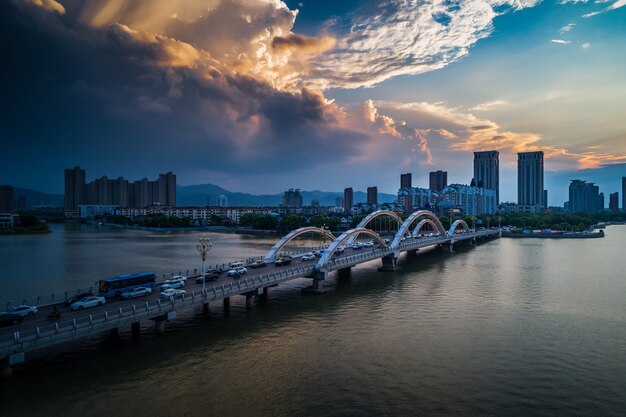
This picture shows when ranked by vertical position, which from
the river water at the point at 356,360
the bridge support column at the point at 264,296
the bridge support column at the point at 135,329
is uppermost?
the bridge support column at the point at 135,329

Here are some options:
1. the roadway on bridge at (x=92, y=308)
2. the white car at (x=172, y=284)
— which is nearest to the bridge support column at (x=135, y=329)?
the roadway on bridge at (x=92, y=308)

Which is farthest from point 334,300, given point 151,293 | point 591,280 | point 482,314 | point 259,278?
point 591,280

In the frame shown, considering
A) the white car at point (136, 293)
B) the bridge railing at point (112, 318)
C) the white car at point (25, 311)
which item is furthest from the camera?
the white car at point (136, 293)

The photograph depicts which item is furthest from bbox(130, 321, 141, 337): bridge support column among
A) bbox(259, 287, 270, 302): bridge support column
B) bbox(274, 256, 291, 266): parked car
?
bbox(274, 256, 291, 266): parked car

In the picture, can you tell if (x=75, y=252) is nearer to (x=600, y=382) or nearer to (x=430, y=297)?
(x=430, y=297)

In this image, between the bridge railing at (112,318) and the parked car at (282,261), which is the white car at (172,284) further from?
the parked car at (282,261)

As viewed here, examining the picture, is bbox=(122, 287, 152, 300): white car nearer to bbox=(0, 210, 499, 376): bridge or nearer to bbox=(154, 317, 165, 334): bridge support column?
bbox=(0, 210, 499, 376): bridge

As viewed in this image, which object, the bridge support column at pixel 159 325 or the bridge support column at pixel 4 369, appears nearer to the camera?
the bridge support column at pixel 4 369

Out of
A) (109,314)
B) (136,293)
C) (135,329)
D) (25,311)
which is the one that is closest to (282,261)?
(136,293)
